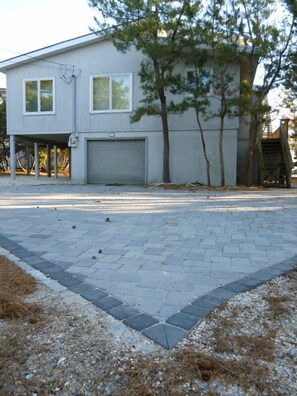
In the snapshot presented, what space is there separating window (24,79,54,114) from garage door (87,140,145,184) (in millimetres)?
2423

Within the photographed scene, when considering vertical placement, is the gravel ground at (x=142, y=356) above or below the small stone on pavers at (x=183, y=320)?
below

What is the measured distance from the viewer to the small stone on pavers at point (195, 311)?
2492 millimetres

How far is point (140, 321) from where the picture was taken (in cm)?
238

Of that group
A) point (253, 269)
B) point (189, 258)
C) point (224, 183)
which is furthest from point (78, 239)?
point (224, 183)

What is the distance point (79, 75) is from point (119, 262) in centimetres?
1238

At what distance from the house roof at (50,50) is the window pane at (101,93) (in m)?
1.48

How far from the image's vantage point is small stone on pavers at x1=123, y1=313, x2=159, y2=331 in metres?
2.30

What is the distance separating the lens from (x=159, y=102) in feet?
44.2

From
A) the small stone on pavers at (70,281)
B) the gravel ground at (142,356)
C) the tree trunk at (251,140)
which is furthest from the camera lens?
the tree trunk at (251,140)

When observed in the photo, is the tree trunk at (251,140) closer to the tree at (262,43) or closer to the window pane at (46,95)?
the tree at (262,43)

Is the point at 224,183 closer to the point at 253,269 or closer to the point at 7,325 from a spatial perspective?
the point at 253,269

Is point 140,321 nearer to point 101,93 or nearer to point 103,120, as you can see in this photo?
point 103,120

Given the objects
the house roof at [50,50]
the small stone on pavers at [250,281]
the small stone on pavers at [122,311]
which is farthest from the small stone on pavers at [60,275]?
the house roof at [50,50]

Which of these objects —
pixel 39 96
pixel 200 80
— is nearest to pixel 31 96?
pixel 39 96
